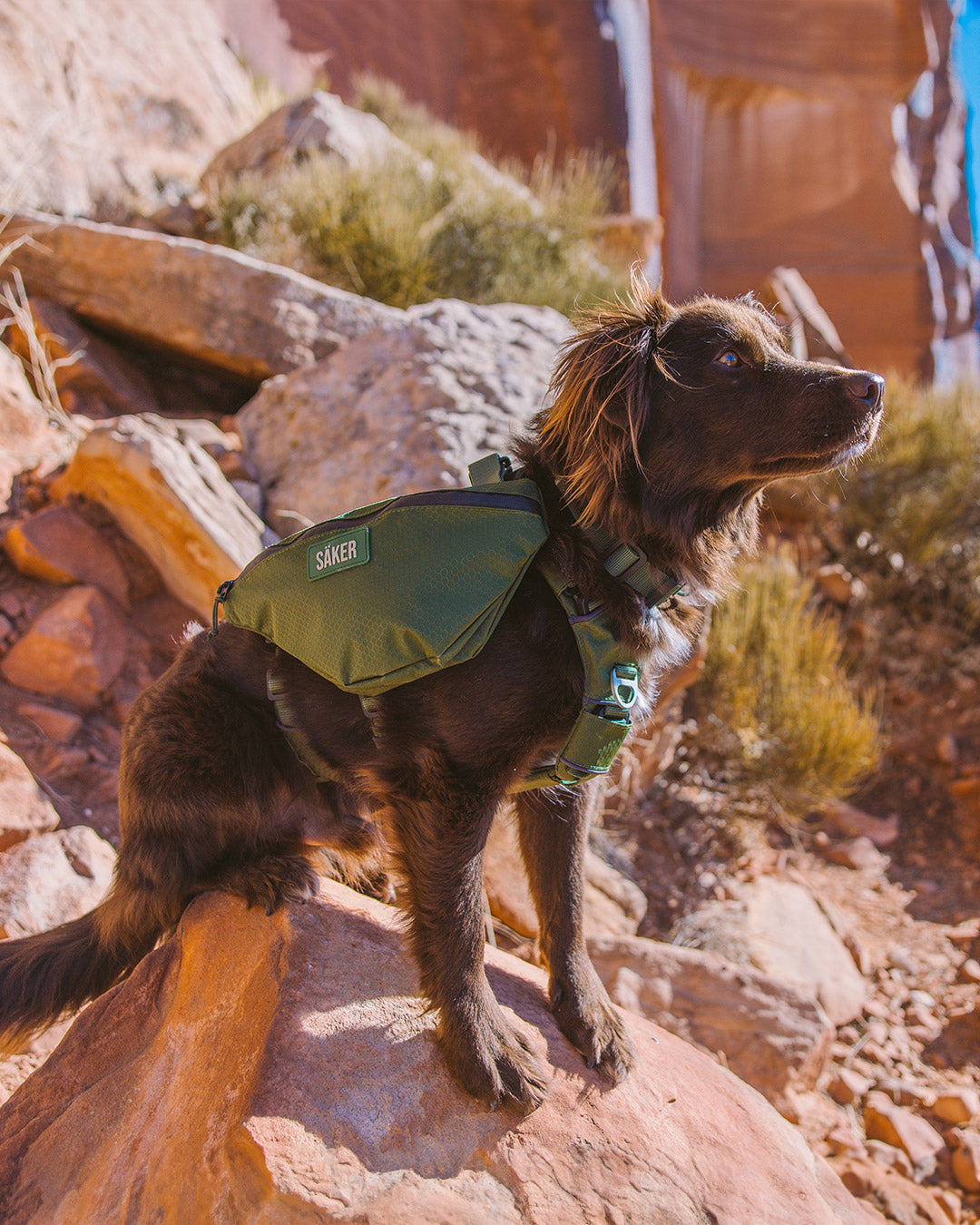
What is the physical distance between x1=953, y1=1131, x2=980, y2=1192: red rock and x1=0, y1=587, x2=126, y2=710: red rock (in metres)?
3.74

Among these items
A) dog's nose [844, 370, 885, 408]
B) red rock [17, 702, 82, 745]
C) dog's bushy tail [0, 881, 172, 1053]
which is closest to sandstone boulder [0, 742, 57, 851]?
red rock [17, 702, 82, 745]

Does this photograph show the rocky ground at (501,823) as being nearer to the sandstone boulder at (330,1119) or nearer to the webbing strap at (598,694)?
the sandstone boulder at (330,1119)

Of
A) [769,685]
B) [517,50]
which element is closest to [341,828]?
[769,685]

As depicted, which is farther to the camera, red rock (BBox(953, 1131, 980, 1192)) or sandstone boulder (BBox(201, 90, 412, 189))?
sandstone boulder (BBox(201, 90, 412, 189))

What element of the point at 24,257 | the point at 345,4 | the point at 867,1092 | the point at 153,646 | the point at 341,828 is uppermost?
the point at 345,4

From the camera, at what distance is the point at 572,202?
894cm

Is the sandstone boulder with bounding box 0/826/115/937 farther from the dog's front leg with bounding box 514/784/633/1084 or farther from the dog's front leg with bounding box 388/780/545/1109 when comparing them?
the dog's front leg with bounding box 514/784/633/1084

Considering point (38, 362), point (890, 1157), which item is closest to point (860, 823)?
point (890, 1157)

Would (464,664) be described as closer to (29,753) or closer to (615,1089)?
(615,1089)

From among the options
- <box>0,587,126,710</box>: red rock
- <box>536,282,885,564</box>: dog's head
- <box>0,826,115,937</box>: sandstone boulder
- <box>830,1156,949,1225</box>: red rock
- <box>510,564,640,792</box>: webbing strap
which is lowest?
<box>830,1156,949,1225</box>: red rock

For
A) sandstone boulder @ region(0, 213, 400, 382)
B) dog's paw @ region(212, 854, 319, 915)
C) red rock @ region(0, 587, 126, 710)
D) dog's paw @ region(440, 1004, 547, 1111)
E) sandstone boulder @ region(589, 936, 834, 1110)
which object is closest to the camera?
dog's paw @ region(440, 1004, 547, 1111)

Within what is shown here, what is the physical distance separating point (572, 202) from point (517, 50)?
1275 cm

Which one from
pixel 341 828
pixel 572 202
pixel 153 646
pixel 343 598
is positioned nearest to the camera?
pixel 343 598

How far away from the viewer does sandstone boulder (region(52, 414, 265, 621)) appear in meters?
3.68
